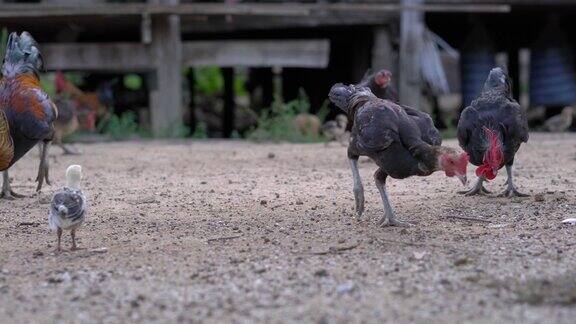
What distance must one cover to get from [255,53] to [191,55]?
1180 millimetres

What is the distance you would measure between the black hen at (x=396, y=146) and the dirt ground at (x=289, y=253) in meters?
0.50

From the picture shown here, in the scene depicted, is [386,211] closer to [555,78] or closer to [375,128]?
[375,128]

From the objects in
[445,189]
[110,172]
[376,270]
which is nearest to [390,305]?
[376,270]

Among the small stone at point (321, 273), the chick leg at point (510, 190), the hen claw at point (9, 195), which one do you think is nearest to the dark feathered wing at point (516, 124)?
the chick leg at point (510, 190)

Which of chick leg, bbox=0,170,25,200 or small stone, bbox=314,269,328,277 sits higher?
small stone, bbox=314,269,328,277

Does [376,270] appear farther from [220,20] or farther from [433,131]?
[220,20]

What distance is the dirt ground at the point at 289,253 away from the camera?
188 inches

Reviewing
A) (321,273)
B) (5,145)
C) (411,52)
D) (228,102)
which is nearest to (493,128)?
(321,273)

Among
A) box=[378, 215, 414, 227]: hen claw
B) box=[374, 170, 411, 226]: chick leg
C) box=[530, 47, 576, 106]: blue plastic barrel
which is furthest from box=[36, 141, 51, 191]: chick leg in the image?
box=[530, 47, 576, 106]: blue plastic barrel

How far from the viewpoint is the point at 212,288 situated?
205 inches

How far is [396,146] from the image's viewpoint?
673cm

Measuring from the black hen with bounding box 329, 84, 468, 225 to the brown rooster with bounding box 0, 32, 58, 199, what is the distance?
10.4 ft

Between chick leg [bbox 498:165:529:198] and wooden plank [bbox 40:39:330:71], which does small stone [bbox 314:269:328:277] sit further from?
wooden plank [bbox 40:39:330:71]

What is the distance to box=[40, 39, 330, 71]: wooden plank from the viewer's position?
15.7m
